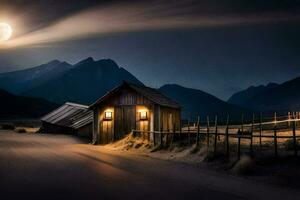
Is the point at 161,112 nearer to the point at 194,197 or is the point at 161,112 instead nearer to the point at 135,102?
the point at 135,102

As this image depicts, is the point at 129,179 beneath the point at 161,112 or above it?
beneath

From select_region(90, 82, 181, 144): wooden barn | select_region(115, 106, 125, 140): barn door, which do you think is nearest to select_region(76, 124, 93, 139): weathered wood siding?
select_region(90, 82, 181, 144): wooden barn

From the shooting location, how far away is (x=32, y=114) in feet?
485

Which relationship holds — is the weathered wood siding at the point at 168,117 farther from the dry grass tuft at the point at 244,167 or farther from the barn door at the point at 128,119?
the dry grass tuft at the point at 244,167

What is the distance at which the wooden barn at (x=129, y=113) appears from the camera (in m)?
30.6

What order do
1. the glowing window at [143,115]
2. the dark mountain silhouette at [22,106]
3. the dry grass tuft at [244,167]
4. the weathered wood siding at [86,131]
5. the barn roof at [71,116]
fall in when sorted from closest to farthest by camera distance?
the dry grass tuft at [244,167], the glowing window at [143,115], the weathered wood siding at [86,131], the barn roof at [71,116], the dark mountain silhouette at [22,106]

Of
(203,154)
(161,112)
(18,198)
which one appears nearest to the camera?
(18,198)

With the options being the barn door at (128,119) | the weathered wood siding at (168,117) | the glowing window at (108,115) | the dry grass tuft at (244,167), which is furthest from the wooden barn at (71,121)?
the dry grass tuft at (244,167)

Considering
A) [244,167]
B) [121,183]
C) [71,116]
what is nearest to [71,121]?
[71,116]

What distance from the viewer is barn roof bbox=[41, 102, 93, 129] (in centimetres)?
4544

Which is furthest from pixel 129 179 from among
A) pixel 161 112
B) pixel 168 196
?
pixel 161 112

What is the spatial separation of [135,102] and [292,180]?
19220 millimetres

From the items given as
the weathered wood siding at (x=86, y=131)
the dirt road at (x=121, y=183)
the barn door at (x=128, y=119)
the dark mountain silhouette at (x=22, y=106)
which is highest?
the dark mountain silhouette at (x=22, y=106)

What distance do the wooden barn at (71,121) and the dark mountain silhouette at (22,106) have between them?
8849cm
